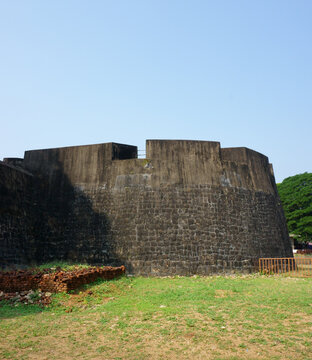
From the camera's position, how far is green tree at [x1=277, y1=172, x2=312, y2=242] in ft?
92.2

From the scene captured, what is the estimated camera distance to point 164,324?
557 cm

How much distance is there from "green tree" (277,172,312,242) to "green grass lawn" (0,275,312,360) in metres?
21.9


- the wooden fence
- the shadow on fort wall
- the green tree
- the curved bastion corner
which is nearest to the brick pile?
the curved bastion corner

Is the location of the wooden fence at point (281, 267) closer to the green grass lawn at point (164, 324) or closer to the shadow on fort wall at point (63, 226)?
the green grass lawn at point (164, 324)

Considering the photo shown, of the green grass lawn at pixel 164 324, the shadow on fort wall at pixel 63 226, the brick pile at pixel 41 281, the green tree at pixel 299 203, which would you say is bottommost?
the green grass lawn at pixel 164 324

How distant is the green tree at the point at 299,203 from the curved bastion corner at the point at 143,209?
53.7 feet

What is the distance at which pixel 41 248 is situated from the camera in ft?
41.3

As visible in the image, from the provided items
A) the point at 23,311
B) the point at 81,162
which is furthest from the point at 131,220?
the point at 23,311

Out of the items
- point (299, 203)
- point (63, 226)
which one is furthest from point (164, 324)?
point (299, 203)

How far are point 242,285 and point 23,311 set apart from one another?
617 cm

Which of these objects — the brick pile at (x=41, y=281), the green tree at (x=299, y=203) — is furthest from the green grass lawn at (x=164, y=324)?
→ the green tree at (x=299, y=203)

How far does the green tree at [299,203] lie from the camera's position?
92.2ft

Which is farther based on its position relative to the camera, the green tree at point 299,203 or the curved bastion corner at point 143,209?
the green tree at point 299,203

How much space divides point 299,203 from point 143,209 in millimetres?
23605
